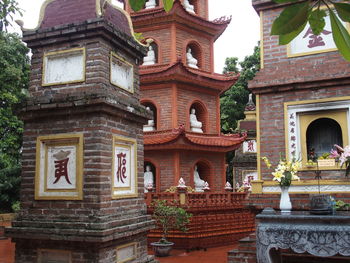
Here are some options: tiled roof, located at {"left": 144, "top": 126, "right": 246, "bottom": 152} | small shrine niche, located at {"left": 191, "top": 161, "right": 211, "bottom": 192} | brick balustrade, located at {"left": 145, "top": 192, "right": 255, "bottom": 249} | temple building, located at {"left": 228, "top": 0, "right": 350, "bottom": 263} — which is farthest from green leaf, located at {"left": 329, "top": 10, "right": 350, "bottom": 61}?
small shrine niche, located at {"left": 191, "top": 161, "right": 211, "bottom": 192}

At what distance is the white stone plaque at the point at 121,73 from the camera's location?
17.2 ft

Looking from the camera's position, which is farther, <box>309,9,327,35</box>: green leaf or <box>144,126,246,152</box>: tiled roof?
<box>144,126,246,152</box>: tiled roof

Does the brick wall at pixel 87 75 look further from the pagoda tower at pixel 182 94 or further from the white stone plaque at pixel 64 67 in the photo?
the pagoda tower at pixel 182 94

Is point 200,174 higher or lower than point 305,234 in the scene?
higher

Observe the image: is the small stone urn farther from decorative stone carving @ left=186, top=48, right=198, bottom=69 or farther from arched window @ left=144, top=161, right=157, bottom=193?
decorative stone carving @ left=186, top=48, right=198, bottom=69

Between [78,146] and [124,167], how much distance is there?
0.73 meters

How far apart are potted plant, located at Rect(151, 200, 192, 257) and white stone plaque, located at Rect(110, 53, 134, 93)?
15.9 ft

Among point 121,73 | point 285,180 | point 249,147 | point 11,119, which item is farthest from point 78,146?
point 249,147

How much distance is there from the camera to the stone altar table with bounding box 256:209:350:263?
191 inches

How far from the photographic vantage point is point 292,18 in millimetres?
1201

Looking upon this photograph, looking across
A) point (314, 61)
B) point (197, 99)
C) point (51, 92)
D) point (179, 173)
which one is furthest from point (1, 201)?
point (314, 61)

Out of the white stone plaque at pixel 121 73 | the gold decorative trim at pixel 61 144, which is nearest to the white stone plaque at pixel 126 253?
the gold decorative trim at pixel 61 144

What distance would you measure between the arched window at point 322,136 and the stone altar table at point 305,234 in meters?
2.02

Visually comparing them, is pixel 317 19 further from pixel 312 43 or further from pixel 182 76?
pixel 182 76
